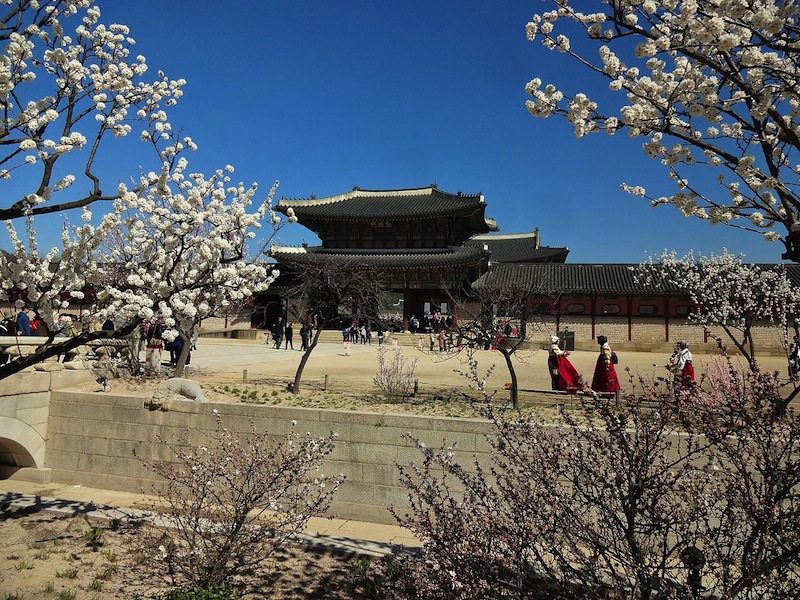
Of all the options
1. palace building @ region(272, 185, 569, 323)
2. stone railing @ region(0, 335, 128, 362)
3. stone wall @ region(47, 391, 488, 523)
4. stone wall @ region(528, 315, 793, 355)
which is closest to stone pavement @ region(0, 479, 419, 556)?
stone wall @ region(47, 391, 488, 523)

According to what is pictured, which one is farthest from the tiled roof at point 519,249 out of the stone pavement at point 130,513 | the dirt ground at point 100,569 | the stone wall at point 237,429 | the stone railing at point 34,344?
the dirt ground at point 100,569

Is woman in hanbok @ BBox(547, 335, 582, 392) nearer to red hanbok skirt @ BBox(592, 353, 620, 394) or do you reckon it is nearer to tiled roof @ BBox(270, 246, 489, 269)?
red hanbok skirt @ BBox(592, 353, 620, 394)

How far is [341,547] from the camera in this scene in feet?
20.6

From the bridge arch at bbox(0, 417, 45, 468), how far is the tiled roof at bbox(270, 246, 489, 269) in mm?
23896

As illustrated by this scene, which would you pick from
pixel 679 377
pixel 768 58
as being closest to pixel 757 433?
pixel 679 377

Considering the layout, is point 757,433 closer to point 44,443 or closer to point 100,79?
point 100,79

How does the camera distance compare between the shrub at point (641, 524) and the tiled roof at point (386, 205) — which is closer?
the shrub at point (641, 524)

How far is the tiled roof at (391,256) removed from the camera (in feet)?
111

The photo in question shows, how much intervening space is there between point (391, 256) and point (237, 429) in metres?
28.9

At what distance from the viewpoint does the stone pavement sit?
21.2ft

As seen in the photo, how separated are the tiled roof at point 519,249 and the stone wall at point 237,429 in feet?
126

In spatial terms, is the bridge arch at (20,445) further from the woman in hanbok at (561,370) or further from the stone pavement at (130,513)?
the woman in hanbok at (561,370)

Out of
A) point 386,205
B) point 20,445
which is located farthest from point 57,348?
point 386,205

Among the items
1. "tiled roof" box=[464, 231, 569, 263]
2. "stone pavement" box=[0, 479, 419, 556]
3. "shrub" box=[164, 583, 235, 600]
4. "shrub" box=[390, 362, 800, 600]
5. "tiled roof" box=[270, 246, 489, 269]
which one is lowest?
"stone pavement" box=[0, 479, 419, 556]
